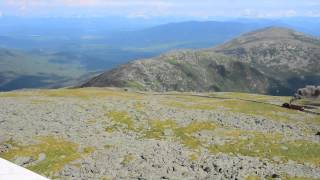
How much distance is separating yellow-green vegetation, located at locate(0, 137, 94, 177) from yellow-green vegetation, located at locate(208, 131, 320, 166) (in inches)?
657

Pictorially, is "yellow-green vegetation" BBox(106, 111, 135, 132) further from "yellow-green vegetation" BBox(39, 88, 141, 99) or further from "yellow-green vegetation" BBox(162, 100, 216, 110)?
"yellow-green vegetation" BBox(39, 88, 141, 99)

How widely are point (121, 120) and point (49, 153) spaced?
18.7 m

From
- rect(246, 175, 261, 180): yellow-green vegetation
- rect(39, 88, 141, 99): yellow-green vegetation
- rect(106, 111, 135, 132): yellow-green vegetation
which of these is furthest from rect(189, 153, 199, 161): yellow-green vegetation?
rect(39, 88, 141, 99): yellow-green vegetation

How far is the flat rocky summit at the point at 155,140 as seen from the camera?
50094 millimetres

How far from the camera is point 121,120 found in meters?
70.9

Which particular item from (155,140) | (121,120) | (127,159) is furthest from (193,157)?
(121,120)

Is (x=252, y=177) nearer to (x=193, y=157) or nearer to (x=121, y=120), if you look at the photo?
(x=193, y=157)

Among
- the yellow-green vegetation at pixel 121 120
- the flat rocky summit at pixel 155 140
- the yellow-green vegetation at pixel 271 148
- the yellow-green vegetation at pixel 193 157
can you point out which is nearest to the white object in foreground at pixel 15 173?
the flat rocky summit at pixel 155 140

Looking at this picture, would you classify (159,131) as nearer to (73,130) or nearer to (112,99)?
(73,130)

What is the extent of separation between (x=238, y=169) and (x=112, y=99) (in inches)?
1734

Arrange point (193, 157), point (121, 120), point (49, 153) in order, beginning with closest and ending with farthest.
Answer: point (49, 153)
point (193, 157)
point (121, 120)

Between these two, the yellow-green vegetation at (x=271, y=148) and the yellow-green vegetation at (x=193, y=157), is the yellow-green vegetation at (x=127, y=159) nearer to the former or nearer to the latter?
the yellow-green vegetation at (x=193, y=157)

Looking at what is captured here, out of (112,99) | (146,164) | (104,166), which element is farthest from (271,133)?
(112,99)

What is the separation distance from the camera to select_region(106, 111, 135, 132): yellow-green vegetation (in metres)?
67.4
